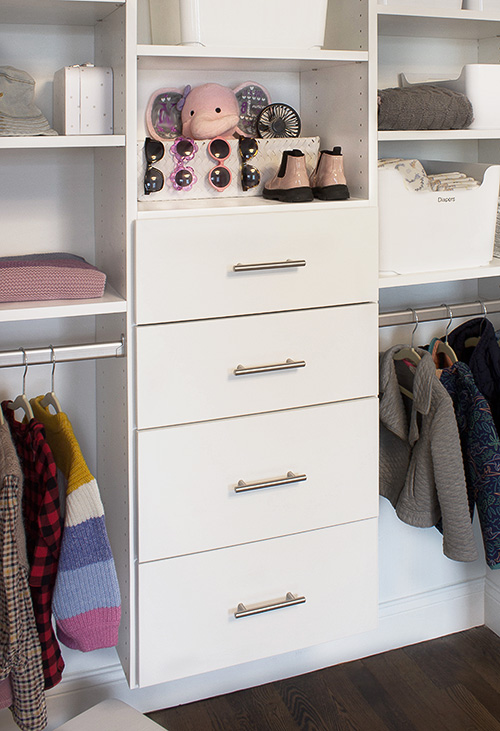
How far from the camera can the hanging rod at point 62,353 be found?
1.50 meters

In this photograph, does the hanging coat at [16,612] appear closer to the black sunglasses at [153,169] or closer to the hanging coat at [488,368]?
the black sunglasses at [153,169]

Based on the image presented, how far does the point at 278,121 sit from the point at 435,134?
14.3 inches

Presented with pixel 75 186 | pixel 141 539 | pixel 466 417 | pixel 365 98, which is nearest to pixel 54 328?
pixel 75 186

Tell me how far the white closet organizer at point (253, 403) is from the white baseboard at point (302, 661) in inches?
12.4

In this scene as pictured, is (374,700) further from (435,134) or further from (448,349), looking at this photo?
(435,134)

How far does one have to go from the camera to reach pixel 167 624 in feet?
5.29

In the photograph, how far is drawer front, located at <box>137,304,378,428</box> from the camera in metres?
1.52

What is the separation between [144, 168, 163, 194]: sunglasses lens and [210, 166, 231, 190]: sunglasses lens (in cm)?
12

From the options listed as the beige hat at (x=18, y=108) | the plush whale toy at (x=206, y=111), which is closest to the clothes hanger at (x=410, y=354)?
the plush whale toy at (x=206, y=111)

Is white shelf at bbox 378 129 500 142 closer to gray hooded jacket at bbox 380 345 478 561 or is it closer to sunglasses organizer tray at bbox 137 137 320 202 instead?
sunglasses organizer tray at bbox 137 137 320 202

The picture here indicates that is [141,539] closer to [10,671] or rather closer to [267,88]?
[10,671]

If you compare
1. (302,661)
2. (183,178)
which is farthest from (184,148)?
(302,661)

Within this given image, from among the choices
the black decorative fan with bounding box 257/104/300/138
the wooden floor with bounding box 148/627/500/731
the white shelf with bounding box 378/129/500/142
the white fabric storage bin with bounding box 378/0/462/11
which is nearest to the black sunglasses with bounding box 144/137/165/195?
the black decorative fan with bounding box 257/104/300/138

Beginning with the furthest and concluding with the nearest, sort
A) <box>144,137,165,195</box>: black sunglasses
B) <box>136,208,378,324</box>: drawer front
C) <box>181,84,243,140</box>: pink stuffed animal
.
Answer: <box>181,84,243,140</box>: pink stuffed animal, <box>144,137,165,195</box>: black sunglasses, <box>136,208,378,324</box>: drawer front
